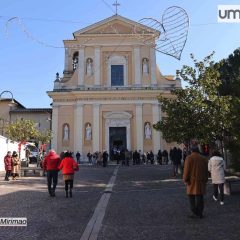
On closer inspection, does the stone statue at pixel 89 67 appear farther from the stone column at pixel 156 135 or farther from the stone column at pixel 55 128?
the stone column at pixel 156 135

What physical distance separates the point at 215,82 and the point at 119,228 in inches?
637

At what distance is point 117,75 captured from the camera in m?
51.2

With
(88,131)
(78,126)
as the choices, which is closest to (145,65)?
(88,131)

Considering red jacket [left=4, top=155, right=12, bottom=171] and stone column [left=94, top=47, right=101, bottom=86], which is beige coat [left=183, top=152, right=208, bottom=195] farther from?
stone column [left=94, top=47, right=101, bottom=86]

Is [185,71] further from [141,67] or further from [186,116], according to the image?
[141,67]

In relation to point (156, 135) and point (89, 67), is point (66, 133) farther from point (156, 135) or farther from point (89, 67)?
point (156, 135)

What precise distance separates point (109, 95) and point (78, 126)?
4.87m

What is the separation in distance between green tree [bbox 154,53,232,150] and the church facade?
2434cm

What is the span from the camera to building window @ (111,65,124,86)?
5100cm

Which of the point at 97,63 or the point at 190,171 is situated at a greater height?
the point at 97,63

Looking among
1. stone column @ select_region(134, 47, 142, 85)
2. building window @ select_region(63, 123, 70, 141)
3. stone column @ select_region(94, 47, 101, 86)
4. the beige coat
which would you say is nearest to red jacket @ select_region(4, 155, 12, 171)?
the beige coat

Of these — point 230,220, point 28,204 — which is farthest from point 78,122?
point 230,220

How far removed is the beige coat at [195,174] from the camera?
33.1 ft

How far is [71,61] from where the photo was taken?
5791cm
